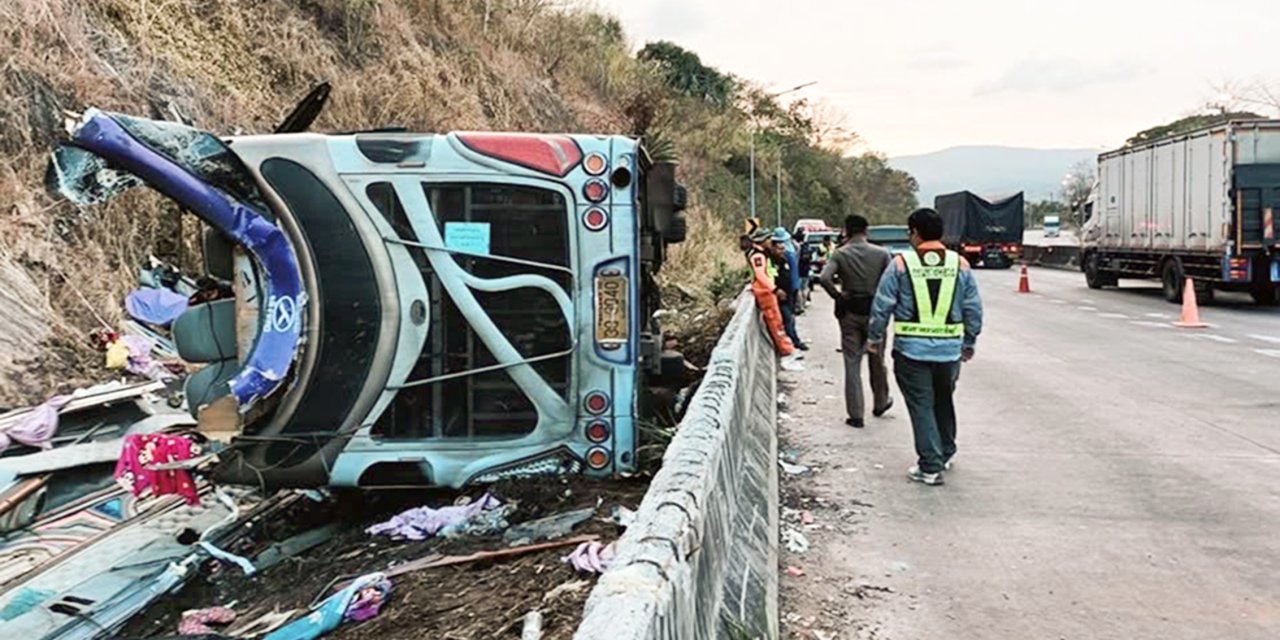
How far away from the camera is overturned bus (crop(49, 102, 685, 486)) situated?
5.44 m

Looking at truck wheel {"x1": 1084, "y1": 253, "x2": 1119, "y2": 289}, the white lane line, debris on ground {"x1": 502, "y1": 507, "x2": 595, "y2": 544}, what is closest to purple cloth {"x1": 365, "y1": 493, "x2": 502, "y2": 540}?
debris on ground {"x1": 502, "y1": 507, "x2": 595, "y2": 544}

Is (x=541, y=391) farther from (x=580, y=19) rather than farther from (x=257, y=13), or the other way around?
(x=580, y=19)

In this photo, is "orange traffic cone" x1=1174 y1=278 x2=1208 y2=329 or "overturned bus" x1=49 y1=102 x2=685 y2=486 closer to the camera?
"overturned bus" x1=49 y1=102 x2=685 y2=486

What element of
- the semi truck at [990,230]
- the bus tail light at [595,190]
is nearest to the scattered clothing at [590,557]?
the bus tail light at [595,190]

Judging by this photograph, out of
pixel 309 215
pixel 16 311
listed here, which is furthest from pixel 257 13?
pixel 309 215

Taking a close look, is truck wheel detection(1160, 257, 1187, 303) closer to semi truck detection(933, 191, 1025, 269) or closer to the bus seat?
semi truck detection(933, 191, 1025, 269)

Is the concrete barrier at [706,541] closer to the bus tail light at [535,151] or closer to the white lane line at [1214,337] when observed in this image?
the bus tail light at [535,151]

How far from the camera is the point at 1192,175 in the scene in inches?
814

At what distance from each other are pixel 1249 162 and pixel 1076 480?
15058 millimetres

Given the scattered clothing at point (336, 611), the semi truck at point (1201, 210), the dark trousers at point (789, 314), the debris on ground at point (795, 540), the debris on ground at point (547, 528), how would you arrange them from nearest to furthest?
the scattered clothing at point (336, 611) → the debris on ground at point (547, 528) → the debris on ground at point (795, 540) → the dark trousers at point (789, 314) → the semi truck at point (1201, 210)

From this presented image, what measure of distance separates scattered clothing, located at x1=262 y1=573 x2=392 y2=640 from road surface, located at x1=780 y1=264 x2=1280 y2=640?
1904mm

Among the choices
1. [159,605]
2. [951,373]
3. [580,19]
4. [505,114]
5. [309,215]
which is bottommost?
[159,605]

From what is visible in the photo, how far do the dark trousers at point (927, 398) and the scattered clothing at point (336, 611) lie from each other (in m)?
3.74

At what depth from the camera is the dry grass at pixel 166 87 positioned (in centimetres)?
1007
